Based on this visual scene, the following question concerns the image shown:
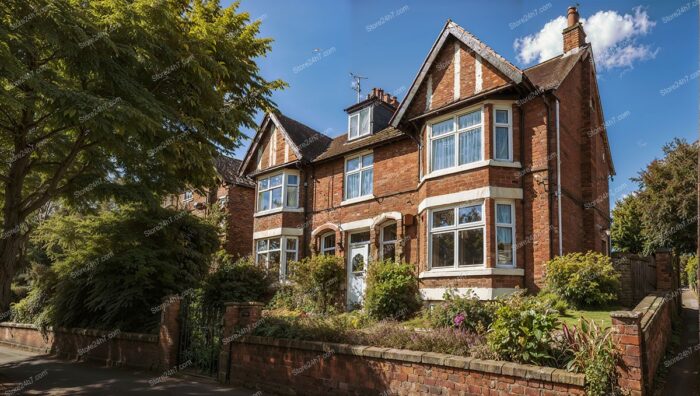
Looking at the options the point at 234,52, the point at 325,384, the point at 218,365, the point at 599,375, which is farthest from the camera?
the point at 234,52

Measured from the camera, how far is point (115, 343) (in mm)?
12266

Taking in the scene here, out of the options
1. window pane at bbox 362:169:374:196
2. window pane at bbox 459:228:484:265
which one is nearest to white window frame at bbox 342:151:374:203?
window pane at bbox 362:169:374:196

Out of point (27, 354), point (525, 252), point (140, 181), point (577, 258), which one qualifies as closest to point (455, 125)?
point (525, 252)

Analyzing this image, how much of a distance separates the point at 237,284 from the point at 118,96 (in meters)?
6.92

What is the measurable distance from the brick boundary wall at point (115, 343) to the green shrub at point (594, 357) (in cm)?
815

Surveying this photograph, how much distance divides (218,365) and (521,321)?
6209mm

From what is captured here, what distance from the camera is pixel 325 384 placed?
8.02 meters

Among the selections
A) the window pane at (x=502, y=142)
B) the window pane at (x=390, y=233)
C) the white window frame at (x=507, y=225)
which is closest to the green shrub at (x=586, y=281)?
the white window frame at (x=507, y=225)

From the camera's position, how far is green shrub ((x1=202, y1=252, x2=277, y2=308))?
14115mm

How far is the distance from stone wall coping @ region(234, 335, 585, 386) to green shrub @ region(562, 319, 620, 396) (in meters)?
0.15

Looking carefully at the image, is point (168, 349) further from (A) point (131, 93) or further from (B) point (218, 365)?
→ (A) point (131, 93)

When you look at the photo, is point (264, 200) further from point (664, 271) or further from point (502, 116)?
point (664, 271)

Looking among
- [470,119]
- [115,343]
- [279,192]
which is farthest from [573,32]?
[115,343]

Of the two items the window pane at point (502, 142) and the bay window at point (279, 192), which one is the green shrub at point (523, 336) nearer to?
the window pane at point (502, 142)
